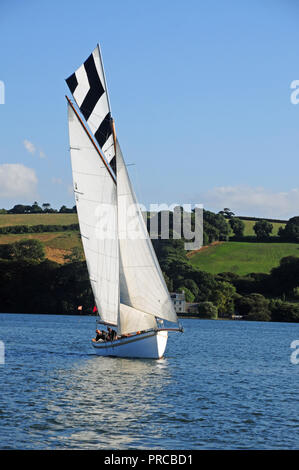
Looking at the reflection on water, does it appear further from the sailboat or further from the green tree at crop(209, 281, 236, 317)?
the green tree at crop(209, 281, 236, 317)

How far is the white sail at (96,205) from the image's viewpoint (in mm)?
49344

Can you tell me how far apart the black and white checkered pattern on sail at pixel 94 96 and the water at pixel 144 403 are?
52.3ft

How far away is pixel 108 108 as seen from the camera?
1999 inches

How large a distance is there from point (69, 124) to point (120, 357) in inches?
Answer: 703

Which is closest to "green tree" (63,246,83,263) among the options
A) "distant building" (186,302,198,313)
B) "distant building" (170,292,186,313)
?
"distant building" (170,292,186,313)

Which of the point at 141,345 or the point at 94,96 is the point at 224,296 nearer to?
the point at 141,345

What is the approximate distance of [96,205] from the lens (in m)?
49.9

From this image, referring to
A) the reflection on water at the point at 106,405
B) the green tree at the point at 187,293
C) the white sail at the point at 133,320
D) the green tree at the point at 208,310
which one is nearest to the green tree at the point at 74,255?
the green tree at the point at 187,293

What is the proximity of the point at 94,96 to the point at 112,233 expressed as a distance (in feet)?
34.8

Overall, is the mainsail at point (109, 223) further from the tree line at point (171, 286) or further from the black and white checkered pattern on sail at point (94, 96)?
the tree line at point (171, 286)

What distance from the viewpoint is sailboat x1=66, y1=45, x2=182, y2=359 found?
47.6 m

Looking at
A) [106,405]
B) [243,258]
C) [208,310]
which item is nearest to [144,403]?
[106,405]

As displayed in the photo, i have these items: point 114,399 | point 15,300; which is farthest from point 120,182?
point 15,300

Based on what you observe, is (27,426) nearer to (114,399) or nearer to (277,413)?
(114,399)
